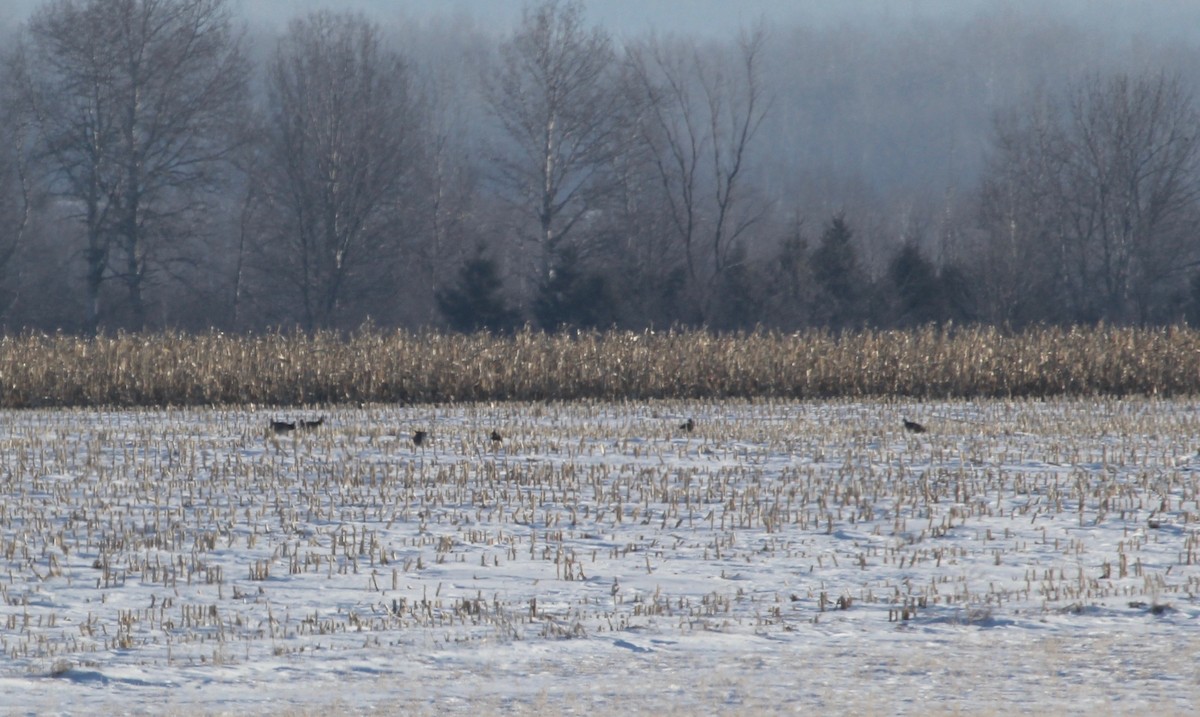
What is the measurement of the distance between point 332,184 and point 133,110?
782 centimetres

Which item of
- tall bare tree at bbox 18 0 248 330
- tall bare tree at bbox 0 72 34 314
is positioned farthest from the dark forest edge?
tall bare tree at bbox 0 72 34 314

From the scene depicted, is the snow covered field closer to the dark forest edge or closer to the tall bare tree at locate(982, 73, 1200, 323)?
the dark forest edge

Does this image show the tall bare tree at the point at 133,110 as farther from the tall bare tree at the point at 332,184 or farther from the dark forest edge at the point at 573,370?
the dark forest edge at the point at 573,370

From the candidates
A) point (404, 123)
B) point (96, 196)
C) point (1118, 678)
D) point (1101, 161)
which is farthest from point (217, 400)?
point (1101, 161)

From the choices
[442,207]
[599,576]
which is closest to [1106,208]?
[442,207]

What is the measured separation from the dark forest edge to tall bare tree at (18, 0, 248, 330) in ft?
76.1

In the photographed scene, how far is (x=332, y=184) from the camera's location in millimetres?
49406

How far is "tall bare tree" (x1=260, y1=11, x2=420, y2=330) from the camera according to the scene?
1961 inches

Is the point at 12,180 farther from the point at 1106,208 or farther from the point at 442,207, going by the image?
the point at 1106,208

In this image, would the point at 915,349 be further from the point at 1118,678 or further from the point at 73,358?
the point at 1118,678

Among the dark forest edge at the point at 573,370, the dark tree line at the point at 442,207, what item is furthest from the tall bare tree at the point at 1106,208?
the dark forest edge at the point at 573,370

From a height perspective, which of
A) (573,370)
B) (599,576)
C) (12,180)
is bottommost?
(599,576)

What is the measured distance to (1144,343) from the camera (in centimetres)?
2298

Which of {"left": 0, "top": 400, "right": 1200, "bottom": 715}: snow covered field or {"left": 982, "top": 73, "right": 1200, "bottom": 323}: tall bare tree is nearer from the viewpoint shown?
{"left": 0, "top": 400, "right": 1200, "bottom": 715}: snow covered field
